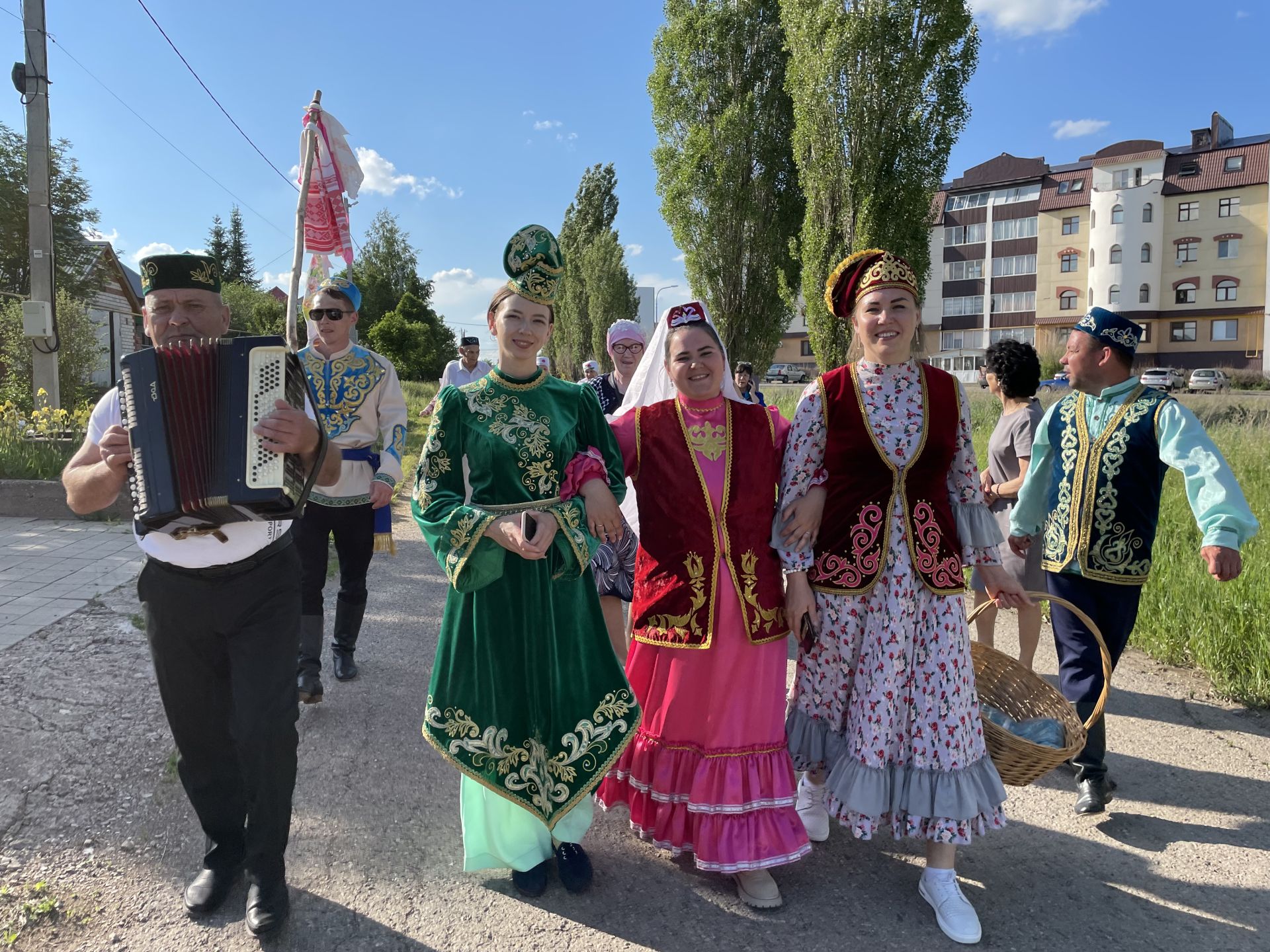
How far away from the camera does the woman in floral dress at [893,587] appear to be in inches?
107

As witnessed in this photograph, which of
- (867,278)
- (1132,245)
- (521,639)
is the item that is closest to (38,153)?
(521,639)

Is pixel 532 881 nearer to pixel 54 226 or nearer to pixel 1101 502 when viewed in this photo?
pixel 1101 502

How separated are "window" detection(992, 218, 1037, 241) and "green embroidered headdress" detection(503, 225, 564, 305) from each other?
5352cm

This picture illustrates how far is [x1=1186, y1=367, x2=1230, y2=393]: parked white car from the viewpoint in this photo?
34031 mm

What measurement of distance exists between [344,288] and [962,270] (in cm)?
5449

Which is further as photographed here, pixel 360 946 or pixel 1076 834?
pixel 1076 834

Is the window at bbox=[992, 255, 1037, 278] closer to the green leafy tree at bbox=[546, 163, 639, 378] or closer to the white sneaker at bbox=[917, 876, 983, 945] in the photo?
the green leafy tree at bbox=[546, 163, 639, 378]

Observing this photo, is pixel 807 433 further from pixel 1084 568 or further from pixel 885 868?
pixel 885 868

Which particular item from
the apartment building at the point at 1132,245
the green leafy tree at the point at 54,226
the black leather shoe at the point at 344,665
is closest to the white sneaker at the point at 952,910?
the black leather shoe at the point at 344,665

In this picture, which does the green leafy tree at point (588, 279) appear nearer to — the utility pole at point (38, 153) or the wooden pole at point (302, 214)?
the utility pole at point (38, 153)

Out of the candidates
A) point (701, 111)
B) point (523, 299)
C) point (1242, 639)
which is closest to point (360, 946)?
point (523, 299)

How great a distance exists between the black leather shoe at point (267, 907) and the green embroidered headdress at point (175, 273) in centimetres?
189

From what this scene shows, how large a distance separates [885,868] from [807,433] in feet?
5.39

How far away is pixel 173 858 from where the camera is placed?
2928 millimetres
